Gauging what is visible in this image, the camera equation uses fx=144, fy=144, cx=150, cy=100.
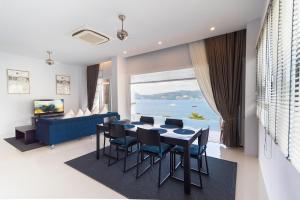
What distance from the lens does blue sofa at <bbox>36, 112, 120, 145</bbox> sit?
339 cm

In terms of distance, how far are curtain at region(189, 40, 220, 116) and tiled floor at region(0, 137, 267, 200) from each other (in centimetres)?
129

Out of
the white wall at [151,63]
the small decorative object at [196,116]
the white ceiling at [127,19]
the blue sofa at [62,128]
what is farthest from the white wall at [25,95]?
the small decorative object at [196,116]

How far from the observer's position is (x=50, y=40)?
11.9ft

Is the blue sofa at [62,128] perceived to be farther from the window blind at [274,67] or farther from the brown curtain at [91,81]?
the window blind at [274,67]

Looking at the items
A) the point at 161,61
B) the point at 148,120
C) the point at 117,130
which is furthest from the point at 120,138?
the point at 161,61

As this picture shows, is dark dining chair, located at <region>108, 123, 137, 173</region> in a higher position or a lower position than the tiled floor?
higher

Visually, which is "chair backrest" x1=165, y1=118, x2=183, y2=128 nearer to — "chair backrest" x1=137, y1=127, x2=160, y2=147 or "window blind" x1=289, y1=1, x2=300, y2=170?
"chair backrest" x1=137, y1=127, x2=160, y2=147

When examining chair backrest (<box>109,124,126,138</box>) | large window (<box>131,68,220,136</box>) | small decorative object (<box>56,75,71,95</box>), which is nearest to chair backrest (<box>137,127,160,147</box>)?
chair backrest (<box>109,124,126,138</box>)

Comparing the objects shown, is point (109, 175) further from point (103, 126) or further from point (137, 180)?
point (103, 126)

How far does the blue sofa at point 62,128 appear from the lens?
133 inches

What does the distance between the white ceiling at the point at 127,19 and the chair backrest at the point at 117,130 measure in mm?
1975

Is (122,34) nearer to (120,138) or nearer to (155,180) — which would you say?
(120,138)

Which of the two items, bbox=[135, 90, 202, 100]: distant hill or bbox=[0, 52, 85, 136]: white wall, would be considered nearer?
bbox=[135, 90, 202, 100]: distant hill

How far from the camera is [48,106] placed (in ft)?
17.6
